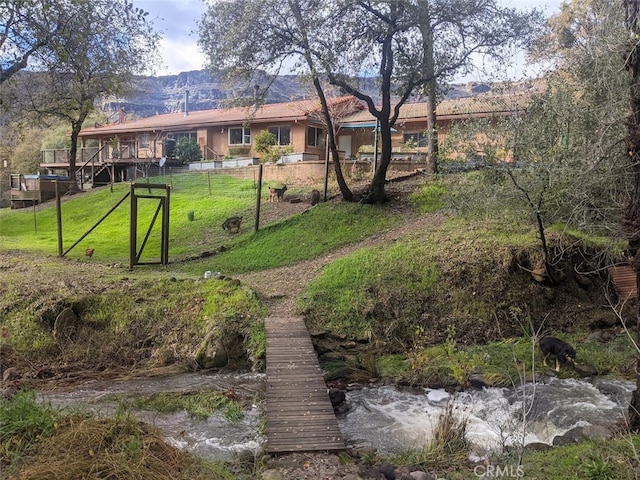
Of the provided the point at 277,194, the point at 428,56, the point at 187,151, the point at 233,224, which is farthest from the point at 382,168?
the point at 187,151

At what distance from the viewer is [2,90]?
11039 mm

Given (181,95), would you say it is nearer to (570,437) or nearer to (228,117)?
(228,117)

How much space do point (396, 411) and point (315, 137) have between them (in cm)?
2444

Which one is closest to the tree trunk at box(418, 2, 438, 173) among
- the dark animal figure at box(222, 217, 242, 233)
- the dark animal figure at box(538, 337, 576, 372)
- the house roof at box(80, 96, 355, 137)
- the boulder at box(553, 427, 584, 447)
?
the dark animal figure at box(222, 217, 242, 233)

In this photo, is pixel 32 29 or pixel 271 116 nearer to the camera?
pixel 32 29

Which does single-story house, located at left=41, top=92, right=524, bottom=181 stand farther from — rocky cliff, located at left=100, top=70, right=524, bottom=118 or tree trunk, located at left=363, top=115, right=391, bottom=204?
rocky cliff, located at left=100, top=70, right=524, bottom=118

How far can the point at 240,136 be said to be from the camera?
1231 inches

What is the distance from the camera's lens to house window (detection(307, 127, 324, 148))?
2955 centimetres

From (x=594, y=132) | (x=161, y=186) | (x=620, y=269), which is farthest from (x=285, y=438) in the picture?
(x=620, y=269)

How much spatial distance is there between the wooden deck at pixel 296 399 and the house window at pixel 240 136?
915 inches

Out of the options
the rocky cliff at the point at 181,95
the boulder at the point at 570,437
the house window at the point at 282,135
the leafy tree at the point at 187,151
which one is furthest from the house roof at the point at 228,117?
the rocky cliff at the point at 181,95

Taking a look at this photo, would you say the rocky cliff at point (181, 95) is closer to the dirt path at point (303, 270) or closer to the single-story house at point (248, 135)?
the single-story house at point (248, 135)

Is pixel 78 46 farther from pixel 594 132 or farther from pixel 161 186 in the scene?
pixel 594 132

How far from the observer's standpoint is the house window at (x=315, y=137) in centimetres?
2955
